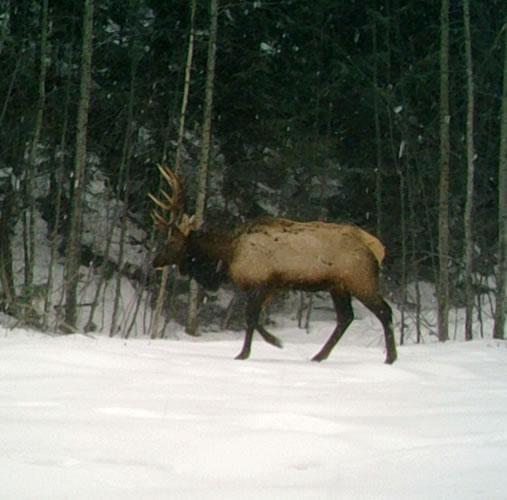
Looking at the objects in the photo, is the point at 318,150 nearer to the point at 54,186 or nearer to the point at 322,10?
the point at 322,10

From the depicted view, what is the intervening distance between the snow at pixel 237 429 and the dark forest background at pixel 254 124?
1320 centimetres

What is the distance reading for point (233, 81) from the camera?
2080cm

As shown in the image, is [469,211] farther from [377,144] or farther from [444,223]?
[377,144]

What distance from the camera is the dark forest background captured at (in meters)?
19.8

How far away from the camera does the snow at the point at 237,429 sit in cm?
264

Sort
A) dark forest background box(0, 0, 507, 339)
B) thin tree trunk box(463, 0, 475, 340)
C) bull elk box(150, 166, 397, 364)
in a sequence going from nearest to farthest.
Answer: bull elk box(150, 166, 397, 364)
thin tree trunk box(463, 0, 475, 340)
dark forest background box(0, 0, 507, 339)

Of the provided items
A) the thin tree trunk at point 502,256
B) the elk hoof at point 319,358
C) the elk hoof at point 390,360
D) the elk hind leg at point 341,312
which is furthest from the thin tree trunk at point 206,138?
the elk hoof at point 390,360

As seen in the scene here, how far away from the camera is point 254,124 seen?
20984 mm

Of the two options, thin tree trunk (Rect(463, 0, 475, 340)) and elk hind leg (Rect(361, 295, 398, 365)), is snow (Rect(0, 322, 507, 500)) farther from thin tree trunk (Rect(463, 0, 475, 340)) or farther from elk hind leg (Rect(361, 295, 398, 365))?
thin tree trunk (Rect(463, 0, 475, 340))

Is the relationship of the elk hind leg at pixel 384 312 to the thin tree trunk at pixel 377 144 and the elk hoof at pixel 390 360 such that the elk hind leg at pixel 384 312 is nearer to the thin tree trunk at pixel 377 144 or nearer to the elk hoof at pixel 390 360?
the elk hoof at pixel 390 360

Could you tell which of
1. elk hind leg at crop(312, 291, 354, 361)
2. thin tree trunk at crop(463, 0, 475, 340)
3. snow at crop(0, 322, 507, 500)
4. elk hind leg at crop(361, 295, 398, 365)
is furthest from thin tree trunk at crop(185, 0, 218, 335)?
snow at crop(0, 322, 507, 500)

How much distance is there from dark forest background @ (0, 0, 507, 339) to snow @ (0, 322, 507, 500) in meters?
13.2

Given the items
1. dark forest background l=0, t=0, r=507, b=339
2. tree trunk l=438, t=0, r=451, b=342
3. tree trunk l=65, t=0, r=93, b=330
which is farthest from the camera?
dark forest background l=0, t=0, r=507, b=339

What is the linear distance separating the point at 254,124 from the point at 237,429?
58.3 feet
